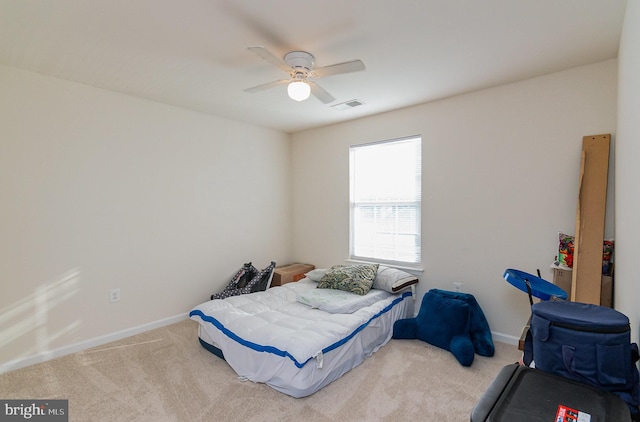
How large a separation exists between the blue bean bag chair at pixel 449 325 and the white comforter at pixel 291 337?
228mm

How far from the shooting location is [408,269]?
12.3ft

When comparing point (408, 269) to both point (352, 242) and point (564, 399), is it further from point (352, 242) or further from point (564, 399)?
point (564, 399)

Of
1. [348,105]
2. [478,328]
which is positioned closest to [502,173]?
[478,328]

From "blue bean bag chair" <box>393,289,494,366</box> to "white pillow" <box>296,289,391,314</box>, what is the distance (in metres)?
0.37

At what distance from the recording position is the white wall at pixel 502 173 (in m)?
2.73

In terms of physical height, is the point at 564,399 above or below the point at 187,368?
above

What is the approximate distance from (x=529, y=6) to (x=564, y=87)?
1.26 meters

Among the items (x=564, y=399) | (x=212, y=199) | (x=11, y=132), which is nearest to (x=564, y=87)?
(x=564, y=399)

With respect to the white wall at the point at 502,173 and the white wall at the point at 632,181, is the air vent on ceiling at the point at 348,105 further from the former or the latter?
the white wall at the point at 632,181

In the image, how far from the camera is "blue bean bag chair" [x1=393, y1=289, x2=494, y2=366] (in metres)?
Answer: 2.86

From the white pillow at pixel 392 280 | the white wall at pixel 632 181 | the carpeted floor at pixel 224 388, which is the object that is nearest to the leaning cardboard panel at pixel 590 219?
the white wall at pixel 632 181

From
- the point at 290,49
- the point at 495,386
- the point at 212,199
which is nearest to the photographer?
the point at 495,386

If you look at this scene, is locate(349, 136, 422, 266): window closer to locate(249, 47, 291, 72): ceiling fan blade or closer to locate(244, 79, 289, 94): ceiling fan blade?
locate(244, 79, 289, 94): ceiling fan blade

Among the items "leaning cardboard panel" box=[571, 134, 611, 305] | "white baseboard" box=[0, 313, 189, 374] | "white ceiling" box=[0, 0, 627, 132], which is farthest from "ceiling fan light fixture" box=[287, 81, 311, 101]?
"white baseboard" box=[0, 313, 189, 374]
